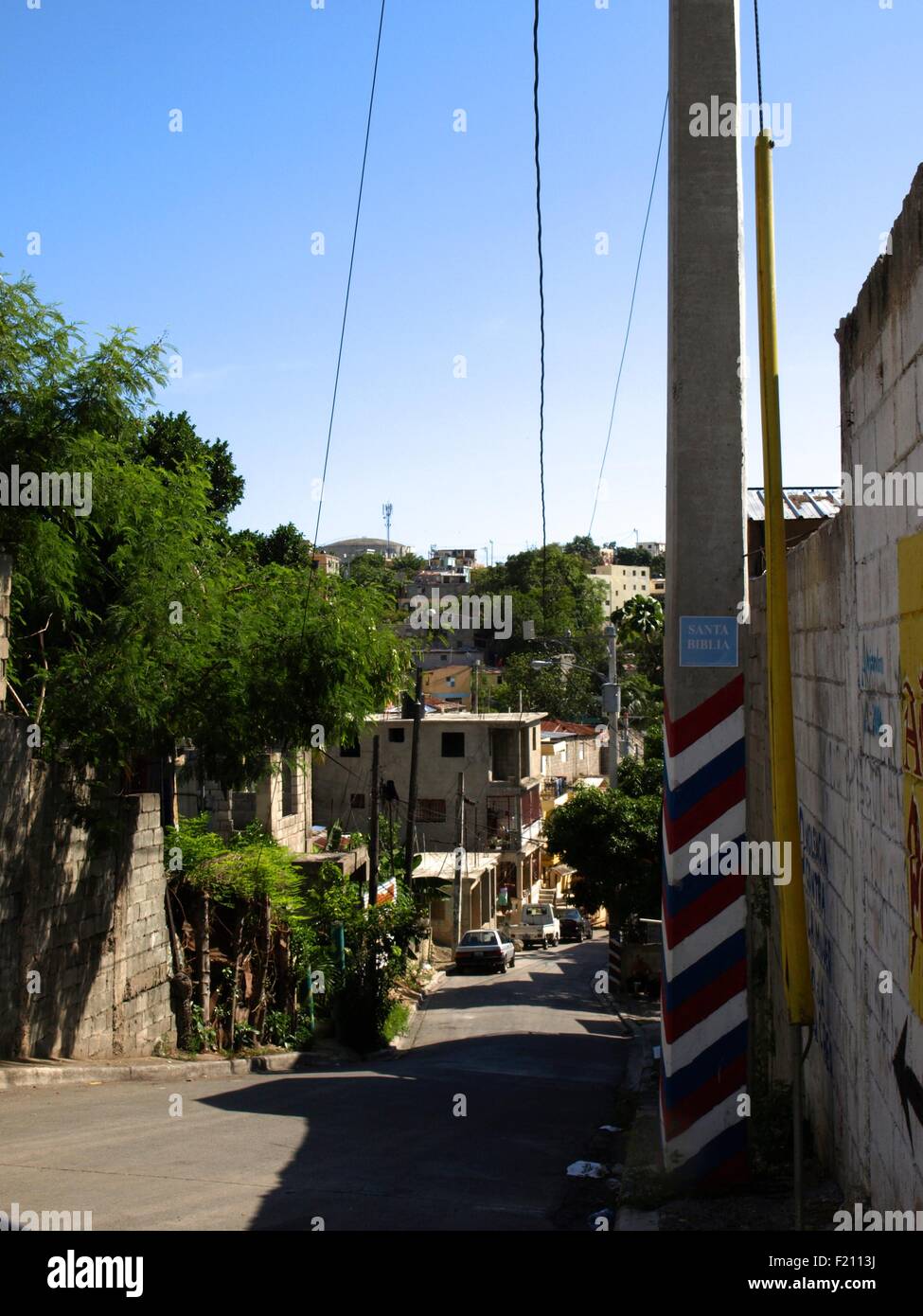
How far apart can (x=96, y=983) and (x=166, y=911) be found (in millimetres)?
2332

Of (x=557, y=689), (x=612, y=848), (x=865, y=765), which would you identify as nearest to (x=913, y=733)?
(x=865, y=765)

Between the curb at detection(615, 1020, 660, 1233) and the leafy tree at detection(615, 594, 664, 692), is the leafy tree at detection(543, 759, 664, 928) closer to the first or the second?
the curb at detection(615, 1020, 660, 1233)

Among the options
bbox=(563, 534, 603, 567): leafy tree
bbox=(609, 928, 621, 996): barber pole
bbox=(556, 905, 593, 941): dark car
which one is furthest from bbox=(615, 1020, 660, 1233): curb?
bbox=(563, 534, 603, 567): leafy tree

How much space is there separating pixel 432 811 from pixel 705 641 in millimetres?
41230

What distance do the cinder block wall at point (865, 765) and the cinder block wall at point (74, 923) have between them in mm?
7270

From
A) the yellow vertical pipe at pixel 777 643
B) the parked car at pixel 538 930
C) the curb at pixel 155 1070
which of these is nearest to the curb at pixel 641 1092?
the yellow vertical pipe at pixel 777 643

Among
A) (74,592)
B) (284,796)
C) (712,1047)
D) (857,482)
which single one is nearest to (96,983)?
(74,592)

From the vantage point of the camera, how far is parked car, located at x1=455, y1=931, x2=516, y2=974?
3472cm

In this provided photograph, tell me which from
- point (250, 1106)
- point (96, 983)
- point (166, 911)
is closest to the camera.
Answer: point (250, 1106)

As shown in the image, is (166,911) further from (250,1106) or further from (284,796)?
(284,796)

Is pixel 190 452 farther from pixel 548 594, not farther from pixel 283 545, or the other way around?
pixel 548 594

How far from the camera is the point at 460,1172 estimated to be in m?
8.21
